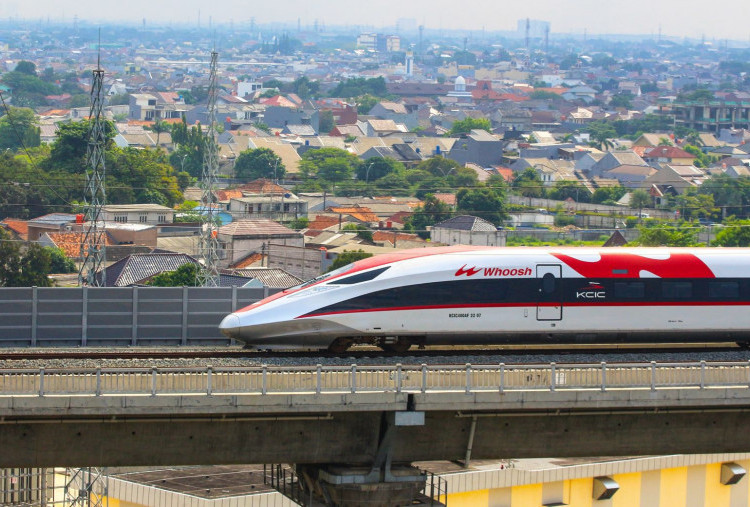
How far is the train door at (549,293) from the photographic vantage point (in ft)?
78.6

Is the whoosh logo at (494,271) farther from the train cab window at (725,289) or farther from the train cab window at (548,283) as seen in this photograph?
the train cab window at (725,289)

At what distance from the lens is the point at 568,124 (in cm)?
19312

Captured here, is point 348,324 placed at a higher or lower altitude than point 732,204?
higher

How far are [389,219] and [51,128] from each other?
7400cm

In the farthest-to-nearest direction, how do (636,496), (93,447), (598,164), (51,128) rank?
(51,128) → (598,164) → (636,496) → (93,447)

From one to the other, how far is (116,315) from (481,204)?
67435mm

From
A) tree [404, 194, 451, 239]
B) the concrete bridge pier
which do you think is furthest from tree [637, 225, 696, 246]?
the concrete bridge pier

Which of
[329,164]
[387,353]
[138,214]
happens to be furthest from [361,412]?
[329,164]

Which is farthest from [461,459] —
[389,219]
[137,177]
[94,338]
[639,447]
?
[137,177]

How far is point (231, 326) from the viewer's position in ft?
75.6

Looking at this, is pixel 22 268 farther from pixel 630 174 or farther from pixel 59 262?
Result: pixel 630 174

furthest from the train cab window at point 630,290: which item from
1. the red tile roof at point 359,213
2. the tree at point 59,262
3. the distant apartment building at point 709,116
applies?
the distant apartment building at point 709,116

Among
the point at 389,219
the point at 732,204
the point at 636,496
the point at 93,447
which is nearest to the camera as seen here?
the point at 93,447

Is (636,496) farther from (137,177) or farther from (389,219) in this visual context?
(137,177)
